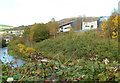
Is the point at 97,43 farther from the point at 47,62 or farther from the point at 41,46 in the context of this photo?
the point at 47,62

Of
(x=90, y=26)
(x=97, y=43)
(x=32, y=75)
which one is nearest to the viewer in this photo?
(x=32, y=75)

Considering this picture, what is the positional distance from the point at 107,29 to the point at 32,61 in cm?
1057

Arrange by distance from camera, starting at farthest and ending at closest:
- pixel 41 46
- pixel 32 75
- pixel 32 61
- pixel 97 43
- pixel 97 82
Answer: pixel 41 46, pixel 97 43, pixel 32 61, pixel 32 75, pixel 97 82

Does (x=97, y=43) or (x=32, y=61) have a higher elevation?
(x=32, y=61)

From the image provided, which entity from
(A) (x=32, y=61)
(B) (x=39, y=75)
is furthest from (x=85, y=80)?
(A) (x=32, y=61)

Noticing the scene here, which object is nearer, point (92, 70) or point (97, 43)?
point (92, 70)

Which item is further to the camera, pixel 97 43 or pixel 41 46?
pixel 41 46

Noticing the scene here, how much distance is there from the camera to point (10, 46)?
13.5m

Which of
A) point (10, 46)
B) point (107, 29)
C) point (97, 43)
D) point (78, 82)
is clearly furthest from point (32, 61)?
point (10, 46)

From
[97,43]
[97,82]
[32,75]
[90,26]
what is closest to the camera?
[97,82]

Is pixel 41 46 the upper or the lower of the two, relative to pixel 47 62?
lower

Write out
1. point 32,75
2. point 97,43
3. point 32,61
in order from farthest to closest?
point 97,43 → point 32,61 → point 32,75

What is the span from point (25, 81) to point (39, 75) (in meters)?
0.08

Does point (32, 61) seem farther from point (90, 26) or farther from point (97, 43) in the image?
point (90, 26)
